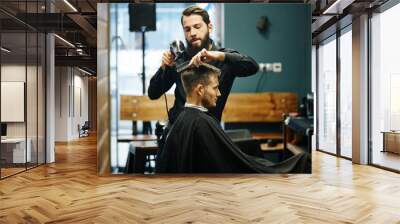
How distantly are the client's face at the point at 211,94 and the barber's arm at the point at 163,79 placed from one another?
54 cm

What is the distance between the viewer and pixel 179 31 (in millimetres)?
6027

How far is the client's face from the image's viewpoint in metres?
5.92

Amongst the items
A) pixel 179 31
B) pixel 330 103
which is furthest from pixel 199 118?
pixel 330 103

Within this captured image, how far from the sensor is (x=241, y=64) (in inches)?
238

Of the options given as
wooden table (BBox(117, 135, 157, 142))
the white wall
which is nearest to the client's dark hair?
wooden table (BBox(117, 135, 157, 142))

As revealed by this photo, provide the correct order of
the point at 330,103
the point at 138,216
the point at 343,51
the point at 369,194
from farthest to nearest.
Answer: the point at 330,103 < the point at 343,51 < the point at 369,194 < the point at 138,216

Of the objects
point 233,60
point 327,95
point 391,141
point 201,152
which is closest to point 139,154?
point 201,152

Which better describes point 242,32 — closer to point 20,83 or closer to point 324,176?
point 324,176

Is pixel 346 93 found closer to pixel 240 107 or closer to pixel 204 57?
pixel 240 107

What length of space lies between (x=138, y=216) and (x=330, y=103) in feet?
23.9

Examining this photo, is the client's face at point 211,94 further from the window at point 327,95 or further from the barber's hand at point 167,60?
the window at point 327,95

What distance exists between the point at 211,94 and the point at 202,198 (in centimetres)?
177

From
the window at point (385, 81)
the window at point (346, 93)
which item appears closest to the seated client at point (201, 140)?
the window at point (385, 81)

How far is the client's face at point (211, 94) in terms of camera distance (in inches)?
233
